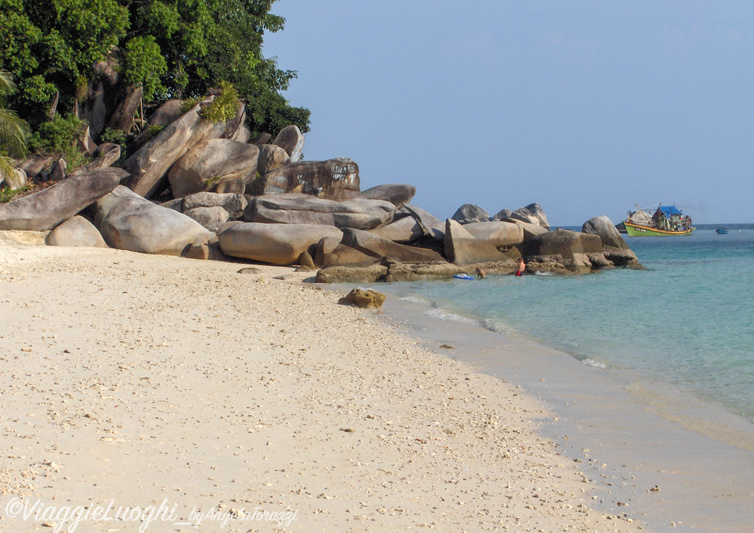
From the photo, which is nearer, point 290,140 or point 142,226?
point 142,226

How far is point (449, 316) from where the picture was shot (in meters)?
11.3

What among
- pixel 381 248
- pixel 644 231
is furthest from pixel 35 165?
pixel 644 231

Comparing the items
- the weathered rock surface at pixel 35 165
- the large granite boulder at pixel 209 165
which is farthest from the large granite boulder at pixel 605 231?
the weathered rock surface at pixel 35 165

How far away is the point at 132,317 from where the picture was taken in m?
7.95

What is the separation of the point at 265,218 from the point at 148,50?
7.91 metres

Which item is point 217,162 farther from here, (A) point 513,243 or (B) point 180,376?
(B) point 180,376

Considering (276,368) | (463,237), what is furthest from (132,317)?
(463,237)

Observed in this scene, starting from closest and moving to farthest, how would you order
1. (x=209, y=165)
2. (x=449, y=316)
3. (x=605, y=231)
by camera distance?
(x=449, y=316)
(x=209, y=165)
(x=605, y=231)

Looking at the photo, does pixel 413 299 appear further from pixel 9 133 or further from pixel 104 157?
pixel 9 133

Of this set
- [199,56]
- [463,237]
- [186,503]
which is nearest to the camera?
[186,503]

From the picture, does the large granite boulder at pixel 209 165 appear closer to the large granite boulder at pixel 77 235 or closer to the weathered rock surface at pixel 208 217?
the weathered rock surface at pixel 208 217

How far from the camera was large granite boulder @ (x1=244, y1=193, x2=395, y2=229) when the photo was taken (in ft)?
65.2

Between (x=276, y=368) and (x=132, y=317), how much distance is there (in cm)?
259

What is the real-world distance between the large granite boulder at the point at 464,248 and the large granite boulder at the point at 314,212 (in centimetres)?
220
